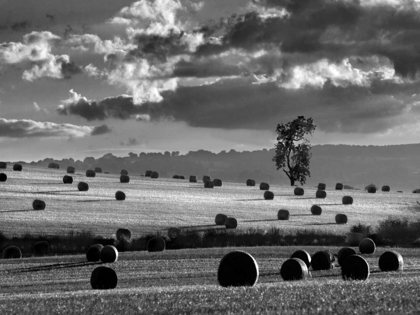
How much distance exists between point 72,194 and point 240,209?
713 inches

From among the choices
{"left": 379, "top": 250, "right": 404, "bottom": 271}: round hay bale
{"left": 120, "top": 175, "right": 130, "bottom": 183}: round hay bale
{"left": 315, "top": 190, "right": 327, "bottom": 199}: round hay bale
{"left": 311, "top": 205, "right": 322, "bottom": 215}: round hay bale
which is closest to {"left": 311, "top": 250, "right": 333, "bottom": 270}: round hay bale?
{"left": 379, "top": 250, "right": 404, "bottom": 271}: round hay bale

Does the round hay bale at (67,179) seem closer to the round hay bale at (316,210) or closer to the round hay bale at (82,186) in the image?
the round hay bale at (82,186)

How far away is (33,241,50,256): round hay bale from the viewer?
47.9m

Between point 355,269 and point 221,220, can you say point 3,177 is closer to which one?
point 221,220

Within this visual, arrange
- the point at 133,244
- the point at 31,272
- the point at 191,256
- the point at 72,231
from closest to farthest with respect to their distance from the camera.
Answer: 1. the point at 31,272
2. the point at 191,256
3. the point at 133,244
4. the point at 72,231

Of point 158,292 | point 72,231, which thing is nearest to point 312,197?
point 72,231

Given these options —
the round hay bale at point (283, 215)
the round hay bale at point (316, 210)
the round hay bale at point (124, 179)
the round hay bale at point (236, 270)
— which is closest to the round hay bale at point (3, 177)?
the round hay bale at point (124, 179)

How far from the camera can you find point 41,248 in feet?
158

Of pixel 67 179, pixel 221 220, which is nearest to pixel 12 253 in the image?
pixel 221 220

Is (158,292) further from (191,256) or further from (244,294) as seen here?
(191,256)

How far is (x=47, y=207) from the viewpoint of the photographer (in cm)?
6538

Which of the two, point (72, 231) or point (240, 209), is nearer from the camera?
point (72, 231)

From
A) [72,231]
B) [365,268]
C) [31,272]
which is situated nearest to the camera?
[365,268]

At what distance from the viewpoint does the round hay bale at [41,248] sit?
47.9 metres
